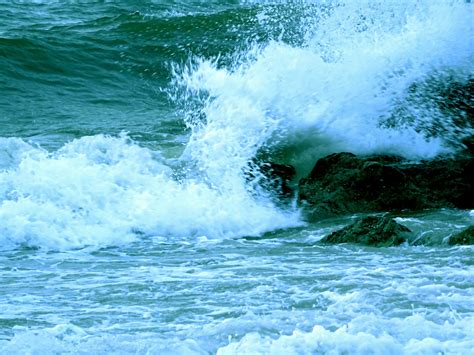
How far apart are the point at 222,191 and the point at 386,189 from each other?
1335 millimetres

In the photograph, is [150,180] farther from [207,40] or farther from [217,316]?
[207,40]

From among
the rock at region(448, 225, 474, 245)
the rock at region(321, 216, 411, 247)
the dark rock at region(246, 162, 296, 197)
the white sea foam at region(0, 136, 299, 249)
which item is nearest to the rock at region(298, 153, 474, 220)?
the white sea foam at region(0, 136, 299, 249)

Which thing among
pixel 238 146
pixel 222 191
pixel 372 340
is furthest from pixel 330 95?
pixel 372 340

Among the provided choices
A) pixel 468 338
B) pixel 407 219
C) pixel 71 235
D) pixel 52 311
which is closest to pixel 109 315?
pixel 52 311

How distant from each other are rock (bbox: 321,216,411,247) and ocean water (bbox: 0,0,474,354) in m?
0.13

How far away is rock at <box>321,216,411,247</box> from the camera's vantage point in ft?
19.3

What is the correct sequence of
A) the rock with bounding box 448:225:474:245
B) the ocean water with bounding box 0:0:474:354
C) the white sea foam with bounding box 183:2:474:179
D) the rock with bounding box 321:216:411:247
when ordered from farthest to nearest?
the white sea foam with bounding box 183:2:474:179, the rock with bounding box 321:216:411:247, the rock with bounding box 448:225:474:245, the ocean water with bounding box 0:0:474:354

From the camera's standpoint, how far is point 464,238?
571cm

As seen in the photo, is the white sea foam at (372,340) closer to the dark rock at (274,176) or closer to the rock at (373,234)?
the rock at (373,234)

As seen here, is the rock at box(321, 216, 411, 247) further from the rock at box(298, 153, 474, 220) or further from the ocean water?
the rock at box(298, 153, 474, 220)

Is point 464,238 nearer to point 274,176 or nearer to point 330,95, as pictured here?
point 274,176

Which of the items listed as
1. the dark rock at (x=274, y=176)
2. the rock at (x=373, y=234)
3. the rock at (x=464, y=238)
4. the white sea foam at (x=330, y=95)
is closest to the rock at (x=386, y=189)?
the dark rock at (x=274, y=176)

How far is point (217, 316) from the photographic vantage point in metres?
4.44

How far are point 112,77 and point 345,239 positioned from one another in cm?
793
